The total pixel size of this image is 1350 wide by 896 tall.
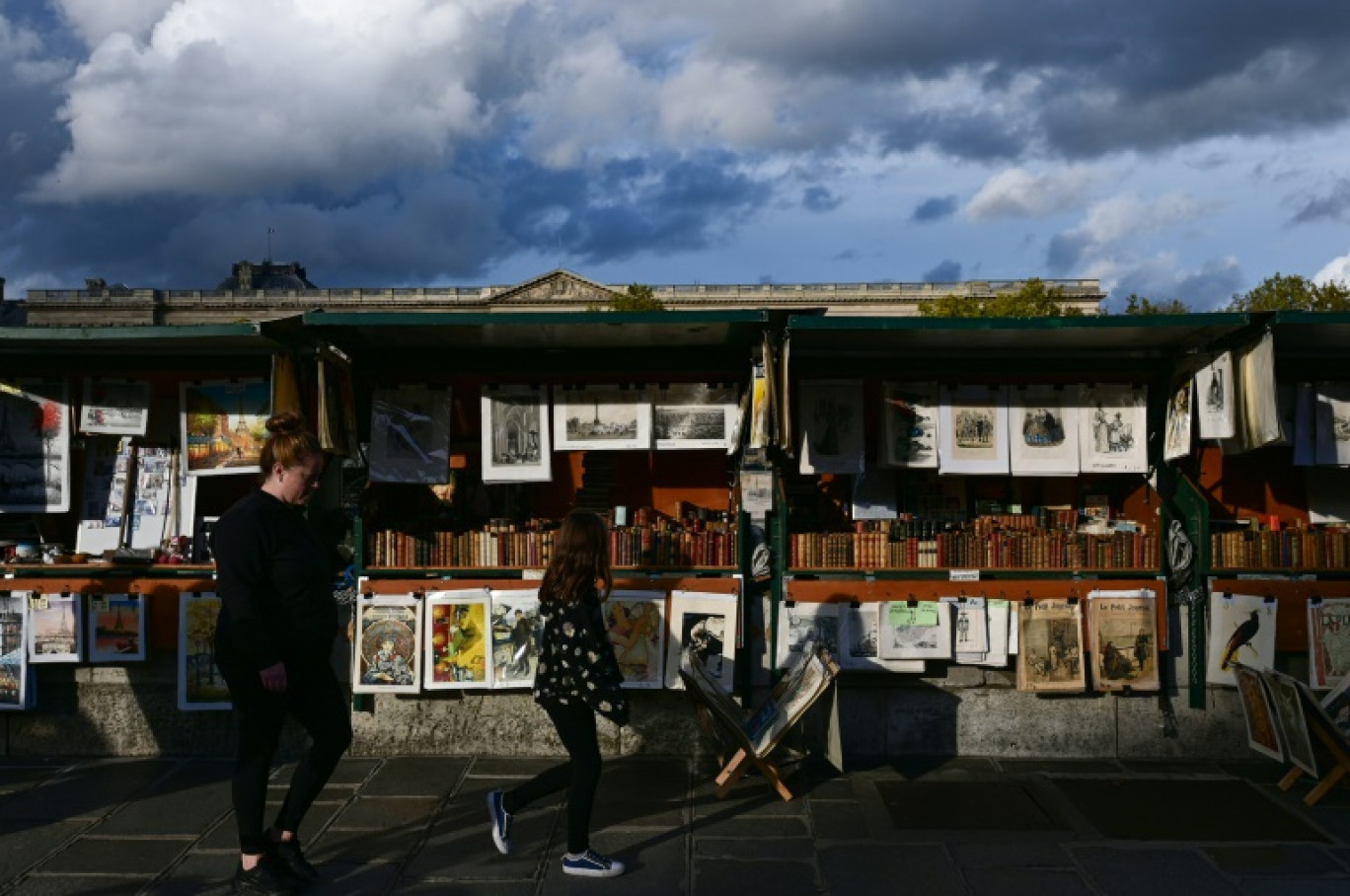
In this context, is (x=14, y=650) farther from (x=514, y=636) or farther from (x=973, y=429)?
(x=973, y=429)

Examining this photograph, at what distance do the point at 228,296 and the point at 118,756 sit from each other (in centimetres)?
8795

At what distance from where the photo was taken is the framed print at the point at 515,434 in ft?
25.0

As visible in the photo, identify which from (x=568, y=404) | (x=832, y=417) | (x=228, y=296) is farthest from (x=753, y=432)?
(x=228, y=296)

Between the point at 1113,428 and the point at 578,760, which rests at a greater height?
the point at 1113,428

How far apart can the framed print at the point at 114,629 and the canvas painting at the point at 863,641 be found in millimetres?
4542

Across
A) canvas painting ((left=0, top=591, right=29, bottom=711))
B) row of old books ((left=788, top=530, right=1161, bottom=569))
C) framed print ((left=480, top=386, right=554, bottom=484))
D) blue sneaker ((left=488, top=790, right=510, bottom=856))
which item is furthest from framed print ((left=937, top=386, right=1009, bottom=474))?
canvas painting ((left=0, top=591, right=29, bottom=711))

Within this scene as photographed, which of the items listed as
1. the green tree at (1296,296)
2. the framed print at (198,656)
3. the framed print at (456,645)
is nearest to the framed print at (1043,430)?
the framed print at (456,645)

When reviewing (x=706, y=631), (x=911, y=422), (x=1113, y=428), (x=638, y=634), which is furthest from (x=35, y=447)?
(x=1113, y=428)

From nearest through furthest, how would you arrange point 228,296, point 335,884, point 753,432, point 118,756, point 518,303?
point 335,884 → point 753,432 → point 118,756 → point 518,303 → point 228,296

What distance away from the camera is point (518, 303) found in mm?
82750

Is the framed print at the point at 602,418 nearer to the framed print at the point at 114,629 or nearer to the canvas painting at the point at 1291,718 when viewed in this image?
the framed print at the point at 114,629

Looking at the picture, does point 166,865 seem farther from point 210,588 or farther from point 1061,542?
point 1061,542

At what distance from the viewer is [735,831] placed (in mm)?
6031

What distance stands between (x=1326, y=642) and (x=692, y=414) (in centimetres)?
430
